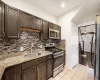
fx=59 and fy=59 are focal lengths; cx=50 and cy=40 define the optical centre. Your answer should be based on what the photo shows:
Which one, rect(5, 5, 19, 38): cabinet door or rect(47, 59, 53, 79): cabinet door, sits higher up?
rect(5, 5, 19, 38): cabinet door

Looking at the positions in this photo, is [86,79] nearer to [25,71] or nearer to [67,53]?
[67,53]

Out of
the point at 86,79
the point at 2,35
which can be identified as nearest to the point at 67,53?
the point at 86,79

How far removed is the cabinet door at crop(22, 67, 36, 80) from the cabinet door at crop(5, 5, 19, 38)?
3.06ft

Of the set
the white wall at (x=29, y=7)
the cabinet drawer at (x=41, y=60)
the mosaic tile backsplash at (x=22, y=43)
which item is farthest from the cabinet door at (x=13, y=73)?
the white wall at (x=29, y=7)

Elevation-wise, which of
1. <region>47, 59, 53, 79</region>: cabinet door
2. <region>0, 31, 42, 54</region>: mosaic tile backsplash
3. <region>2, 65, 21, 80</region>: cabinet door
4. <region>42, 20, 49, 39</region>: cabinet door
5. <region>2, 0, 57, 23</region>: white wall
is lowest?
<region>47, 59, 53, 79</region>: cabinet door

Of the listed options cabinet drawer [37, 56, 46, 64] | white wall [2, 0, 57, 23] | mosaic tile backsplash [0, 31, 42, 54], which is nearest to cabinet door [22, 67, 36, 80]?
cabinet drawer [37, 56, 46, 64]

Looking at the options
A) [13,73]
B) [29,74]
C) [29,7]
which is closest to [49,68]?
[29,74]

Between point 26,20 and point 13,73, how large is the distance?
1374 millimetres

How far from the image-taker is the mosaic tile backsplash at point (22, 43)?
159 centimetres

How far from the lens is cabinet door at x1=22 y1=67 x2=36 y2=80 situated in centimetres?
139

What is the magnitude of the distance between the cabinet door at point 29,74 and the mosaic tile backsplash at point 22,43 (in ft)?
2.44

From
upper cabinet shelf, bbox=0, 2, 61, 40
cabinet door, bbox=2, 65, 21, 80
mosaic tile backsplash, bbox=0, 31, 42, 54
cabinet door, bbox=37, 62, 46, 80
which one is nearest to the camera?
cabinet door, bbox=2, 65, 21, 80

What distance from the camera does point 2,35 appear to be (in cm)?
132

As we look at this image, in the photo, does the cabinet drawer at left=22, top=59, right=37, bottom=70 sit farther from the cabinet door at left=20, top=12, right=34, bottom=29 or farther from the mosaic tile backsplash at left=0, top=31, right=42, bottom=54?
the cabinet door at left=20, top=12, right=34, bottom=29
